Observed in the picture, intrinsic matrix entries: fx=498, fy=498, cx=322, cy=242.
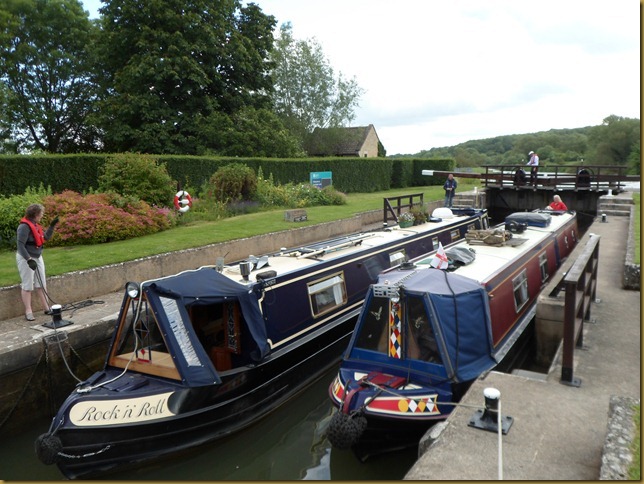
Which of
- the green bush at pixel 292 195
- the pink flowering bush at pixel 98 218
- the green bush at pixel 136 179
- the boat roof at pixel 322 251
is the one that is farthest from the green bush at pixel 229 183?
the boat roof at pixel 322 251

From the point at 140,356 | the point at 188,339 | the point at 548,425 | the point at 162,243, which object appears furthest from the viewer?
the point at 162,243

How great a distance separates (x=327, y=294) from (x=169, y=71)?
55.8 ft

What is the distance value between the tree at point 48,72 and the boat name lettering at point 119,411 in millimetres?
22973

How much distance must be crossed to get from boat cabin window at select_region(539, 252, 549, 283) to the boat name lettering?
23.4 feet

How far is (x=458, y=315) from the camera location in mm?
5785

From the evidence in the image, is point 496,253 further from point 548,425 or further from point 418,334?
point 548,425

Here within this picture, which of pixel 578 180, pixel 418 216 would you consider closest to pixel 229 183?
pixel 418 216

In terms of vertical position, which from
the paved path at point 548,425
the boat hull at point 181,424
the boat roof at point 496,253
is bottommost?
the boat hull at point 181,424

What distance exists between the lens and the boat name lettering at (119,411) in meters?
5.42

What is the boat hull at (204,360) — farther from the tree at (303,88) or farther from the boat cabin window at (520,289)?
the tree at (303,88)

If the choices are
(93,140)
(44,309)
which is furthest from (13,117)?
(44,309)

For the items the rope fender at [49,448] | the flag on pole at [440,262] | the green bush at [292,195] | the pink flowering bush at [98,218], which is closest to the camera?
the rope fender at [49,448]

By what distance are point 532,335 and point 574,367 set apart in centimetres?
223

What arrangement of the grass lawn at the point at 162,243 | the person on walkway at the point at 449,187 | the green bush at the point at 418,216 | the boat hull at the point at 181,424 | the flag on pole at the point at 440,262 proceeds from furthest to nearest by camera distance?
the person on walkway at the point at 449,187, the green bush at the point at 418,216, the grass lawn at the point at 162,243, the flag on pole at the point at 440,262, the boat hull at the point at 181,424
